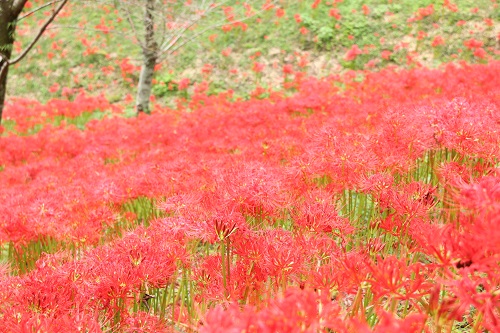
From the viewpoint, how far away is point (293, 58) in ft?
50.2

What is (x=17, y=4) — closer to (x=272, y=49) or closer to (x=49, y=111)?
(x=49, y=111)

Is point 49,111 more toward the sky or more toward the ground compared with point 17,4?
more toward the ground

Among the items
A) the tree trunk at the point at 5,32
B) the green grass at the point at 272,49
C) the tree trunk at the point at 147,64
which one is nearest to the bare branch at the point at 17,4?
the tree trunk at the point at 5,32

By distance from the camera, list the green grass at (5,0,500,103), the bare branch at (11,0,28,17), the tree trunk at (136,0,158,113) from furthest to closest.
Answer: the green grass at (5,0,500,103)
the tree trunk at (136,0,158,113)
the bare branch at (11,0,28,17)

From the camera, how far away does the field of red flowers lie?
4.18 feet

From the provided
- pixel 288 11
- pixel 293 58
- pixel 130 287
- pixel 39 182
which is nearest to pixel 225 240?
pixel 130 287

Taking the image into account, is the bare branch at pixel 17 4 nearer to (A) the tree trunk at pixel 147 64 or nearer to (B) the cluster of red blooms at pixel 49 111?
(A) the tree trunk at pixel 147 64

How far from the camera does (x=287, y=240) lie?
6.98 ft

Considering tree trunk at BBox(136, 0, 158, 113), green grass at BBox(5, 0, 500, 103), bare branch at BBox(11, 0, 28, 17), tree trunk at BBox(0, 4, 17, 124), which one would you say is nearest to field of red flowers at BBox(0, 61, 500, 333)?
tree trunk at BBox(0, 4, 17, 124)

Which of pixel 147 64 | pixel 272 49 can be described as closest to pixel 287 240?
pixel 147 64

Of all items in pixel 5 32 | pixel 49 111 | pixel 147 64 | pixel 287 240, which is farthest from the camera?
pixel 49 111

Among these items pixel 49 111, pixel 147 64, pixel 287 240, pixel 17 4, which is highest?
pixel 17 4

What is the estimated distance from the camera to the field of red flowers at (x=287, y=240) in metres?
1.27

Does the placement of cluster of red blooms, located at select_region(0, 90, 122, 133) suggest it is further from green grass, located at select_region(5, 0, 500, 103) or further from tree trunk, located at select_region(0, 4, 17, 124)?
tree trunk, located at select_region(0, 4, 17, 124)
